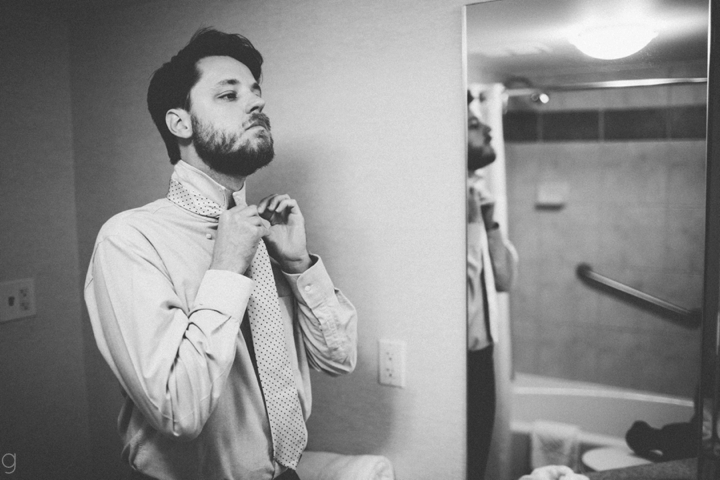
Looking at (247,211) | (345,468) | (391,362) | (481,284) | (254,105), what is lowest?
(345,468)

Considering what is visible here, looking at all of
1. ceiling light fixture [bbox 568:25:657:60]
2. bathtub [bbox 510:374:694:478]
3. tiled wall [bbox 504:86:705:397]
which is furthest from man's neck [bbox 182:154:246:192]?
tiled wall [bbox 504:86:705:397]

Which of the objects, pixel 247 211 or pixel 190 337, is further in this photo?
pixel 247 211

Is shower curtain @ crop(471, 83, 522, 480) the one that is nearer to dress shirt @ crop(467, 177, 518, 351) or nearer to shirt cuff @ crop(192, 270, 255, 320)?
dress shirt @ crop(467, 177, 518, 351)

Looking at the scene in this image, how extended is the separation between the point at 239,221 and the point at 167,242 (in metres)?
0.17

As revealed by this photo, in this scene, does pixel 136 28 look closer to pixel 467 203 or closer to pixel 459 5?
pixel 459 5

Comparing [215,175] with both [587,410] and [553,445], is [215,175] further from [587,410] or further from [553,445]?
[587,410]

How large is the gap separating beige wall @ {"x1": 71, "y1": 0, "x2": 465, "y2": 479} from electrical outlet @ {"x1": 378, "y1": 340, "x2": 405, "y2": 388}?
2 centimetres

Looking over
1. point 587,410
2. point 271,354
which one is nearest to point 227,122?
point 271,354

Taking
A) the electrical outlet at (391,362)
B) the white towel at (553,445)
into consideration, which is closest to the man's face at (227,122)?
the electrical outlet at (391,362)

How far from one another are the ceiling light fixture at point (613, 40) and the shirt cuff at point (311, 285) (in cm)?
75

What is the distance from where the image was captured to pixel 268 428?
1146mm

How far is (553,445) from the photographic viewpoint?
1442mm

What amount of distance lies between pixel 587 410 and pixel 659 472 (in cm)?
119

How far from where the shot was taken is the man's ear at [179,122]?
1.19 metres
